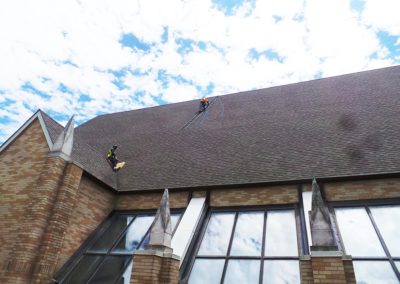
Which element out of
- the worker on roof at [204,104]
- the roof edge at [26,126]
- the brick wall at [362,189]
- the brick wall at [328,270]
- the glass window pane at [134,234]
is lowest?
the brick wall at [328,270]

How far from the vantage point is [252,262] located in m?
6.61

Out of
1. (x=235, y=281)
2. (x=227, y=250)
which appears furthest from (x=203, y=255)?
(x=235, y=281)

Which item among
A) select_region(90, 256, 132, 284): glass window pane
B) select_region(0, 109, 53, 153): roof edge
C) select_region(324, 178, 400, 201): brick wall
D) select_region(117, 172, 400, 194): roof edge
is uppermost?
select_region(0, 109, 53, 153): roof edge

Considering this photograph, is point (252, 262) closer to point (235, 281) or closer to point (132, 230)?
point (235, 281)

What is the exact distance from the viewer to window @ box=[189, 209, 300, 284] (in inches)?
249

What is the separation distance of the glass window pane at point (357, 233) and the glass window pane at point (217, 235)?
2503 millimetres

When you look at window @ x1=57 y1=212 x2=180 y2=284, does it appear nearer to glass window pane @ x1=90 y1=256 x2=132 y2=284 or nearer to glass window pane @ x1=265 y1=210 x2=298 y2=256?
glass window pane @ x1=90 y1=256 x2=132 y2=284

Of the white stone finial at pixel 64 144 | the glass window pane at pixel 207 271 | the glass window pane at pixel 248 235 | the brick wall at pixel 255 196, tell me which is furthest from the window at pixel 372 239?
the white stone finial at pixel 64 144

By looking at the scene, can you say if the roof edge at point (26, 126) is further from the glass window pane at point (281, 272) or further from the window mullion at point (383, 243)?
the window mullion at point (383, 243)

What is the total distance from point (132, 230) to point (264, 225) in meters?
3.67

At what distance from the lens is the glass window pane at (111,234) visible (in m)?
8.45

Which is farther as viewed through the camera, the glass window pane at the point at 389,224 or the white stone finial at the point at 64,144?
the white stone finial at the point at 64,144

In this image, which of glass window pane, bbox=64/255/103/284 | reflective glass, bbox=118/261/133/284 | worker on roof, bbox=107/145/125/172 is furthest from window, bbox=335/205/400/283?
worker on roof, bbox=107/145/125/172

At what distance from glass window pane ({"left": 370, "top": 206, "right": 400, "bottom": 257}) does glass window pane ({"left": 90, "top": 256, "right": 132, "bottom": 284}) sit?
18.5ft
